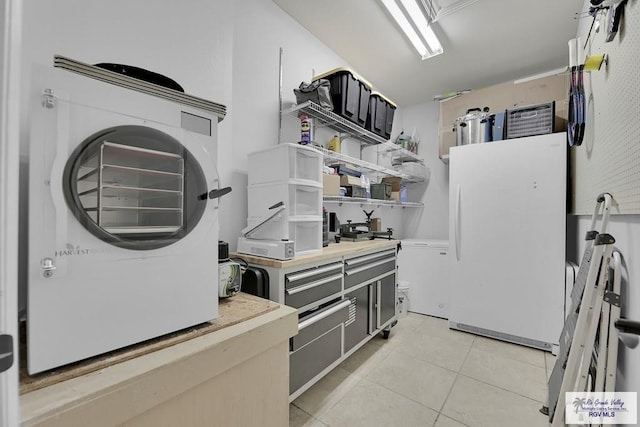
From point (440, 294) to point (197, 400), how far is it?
10.5ft

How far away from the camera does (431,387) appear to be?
1986 mm

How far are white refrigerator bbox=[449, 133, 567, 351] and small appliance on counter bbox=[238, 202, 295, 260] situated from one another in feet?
7.38

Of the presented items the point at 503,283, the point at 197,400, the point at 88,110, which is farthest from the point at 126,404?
the point at 503,283

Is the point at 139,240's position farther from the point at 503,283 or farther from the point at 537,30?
the point at 537,30

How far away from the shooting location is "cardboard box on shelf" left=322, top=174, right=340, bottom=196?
2334 millimetres

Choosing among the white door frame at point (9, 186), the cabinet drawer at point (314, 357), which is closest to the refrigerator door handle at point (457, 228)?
the cabinet drawer at point (314, 357)

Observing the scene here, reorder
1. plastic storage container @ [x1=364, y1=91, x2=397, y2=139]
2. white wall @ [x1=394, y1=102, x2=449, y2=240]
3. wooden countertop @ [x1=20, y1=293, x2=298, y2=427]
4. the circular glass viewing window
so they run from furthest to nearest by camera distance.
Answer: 1. white wall @ [x1=394, y1=102, x2=449, y2=240]
2. plastic storage container @ [x1=364, y1=91, x2=397, y2=139]
3. the circular glass viewing window
4. wooden countertop @ [x1=20, y1=293, x2=298, y2=427]

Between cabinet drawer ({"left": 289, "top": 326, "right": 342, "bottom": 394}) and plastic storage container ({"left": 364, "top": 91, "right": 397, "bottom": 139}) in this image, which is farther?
plastic storage container ({"left": 364, "top": 91, "right": 397, "bottom": 139})

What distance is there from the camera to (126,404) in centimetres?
68

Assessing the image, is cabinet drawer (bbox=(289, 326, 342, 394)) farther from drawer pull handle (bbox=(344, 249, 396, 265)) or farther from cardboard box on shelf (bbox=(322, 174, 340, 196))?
cardboard box on shelf (bbox=(322, 174, 340, 196))

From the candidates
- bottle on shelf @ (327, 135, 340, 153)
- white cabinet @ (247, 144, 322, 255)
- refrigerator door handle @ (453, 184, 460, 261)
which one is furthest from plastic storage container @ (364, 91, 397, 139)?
white cabinet @ (247, 144, 322, 255)

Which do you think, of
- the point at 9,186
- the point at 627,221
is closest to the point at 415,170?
the point at 627,221

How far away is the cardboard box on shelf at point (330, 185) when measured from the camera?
91.9 inches

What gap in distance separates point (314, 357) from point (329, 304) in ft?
1.22
